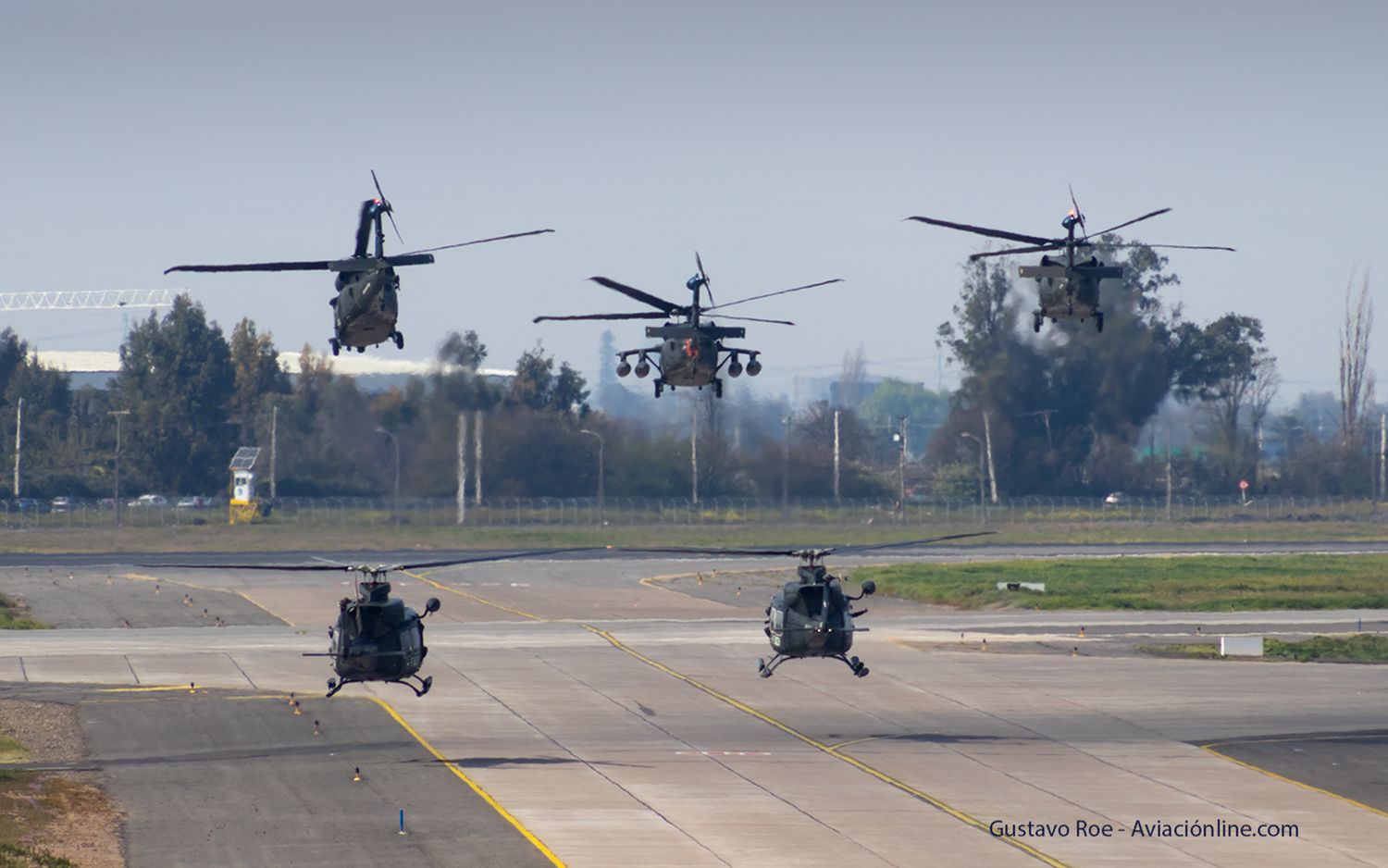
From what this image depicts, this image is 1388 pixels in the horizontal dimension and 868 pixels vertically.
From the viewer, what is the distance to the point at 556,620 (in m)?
75.6

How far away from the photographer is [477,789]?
136 feet

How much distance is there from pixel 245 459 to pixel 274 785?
8510cm

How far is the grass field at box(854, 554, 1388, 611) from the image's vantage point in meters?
82.8

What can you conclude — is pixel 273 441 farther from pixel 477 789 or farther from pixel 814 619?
pixel 477 789

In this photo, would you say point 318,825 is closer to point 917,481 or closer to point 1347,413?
point 917,481

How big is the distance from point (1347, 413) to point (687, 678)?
5248 inches

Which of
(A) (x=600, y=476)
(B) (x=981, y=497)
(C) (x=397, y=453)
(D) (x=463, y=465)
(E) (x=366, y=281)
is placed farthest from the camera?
(B) (x=981, y=497)

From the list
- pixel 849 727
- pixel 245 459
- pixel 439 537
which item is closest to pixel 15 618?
pixel 439 537

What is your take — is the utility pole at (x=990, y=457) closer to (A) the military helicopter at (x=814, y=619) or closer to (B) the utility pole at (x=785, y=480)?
(B) the utility pole at (x=785, y=480)

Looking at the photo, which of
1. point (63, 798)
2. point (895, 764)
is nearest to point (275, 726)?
point (63, 798)

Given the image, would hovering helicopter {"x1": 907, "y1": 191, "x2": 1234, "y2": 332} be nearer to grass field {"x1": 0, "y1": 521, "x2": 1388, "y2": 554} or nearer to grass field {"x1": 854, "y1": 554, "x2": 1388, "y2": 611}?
grass field {"x1": 854, "y1": 554, "x2": 1388, "y2": 611}

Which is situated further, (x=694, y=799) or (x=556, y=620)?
(x=556, y=620)

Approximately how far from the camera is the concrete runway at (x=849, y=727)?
3706cm

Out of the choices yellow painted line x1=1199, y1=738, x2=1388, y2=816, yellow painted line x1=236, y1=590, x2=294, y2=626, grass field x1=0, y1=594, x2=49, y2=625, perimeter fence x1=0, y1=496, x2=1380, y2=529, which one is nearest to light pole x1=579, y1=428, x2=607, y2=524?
perimeter fence x1=0, y1=496, x2=1380, y2=529
